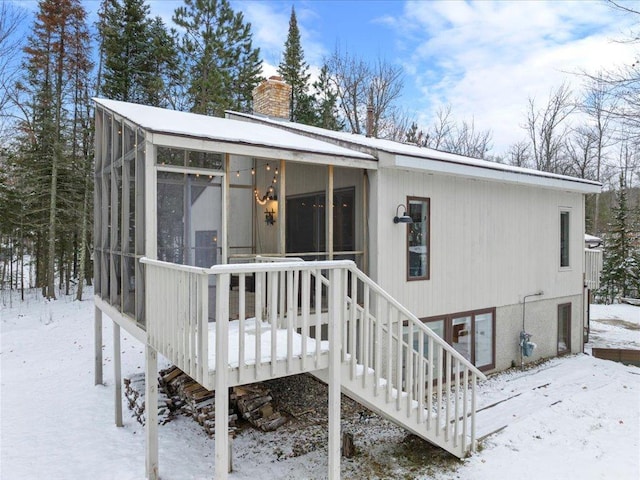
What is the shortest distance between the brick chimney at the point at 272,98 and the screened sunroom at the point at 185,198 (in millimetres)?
3234

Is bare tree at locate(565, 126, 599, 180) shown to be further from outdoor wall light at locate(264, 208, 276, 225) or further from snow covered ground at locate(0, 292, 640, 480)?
outdoor wall light at locate(264, 208, 276, 225)

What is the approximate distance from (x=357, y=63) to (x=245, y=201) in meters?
17.9

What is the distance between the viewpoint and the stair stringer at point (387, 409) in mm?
4477

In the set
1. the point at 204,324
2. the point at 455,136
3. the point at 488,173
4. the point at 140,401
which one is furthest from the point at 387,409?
the point at 455,136

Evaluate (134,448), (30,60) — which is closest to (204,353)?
(134,448)

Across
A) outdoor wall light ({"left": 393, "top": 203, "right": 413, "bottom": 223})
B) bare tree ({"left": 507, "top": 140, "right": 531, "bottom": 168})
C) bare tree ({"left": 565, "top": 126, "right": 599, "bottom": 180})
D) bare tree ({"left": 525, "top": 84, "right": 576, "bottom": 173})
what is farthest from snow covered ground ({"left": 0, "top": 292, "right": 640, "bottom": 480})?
bare tree ({"left": 565, "top": 126, "right": 599, "bottom": 180})

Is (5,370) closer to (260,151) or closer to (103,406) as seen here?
(103,406)

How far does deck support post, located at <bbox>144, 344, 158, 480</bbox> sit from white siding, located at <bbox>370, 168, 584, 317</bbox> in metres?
3.55

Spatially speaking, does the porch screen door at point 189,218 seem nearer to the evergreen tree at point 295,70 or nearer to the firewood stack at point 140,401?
the firewood stack at point 140,401

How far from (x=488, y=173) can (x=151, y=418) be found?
22.5 ft

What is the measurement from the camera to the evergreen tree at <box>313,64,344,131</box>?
2119 cm

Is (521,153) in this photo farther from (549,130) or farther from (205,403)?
(205,403)

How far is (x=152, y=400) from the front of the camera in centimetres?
527

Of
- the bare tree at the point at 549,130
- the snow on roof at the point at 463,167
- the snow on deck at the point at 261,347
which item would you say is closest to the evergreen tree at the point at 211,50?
the snow on roof at the point at 463,167
